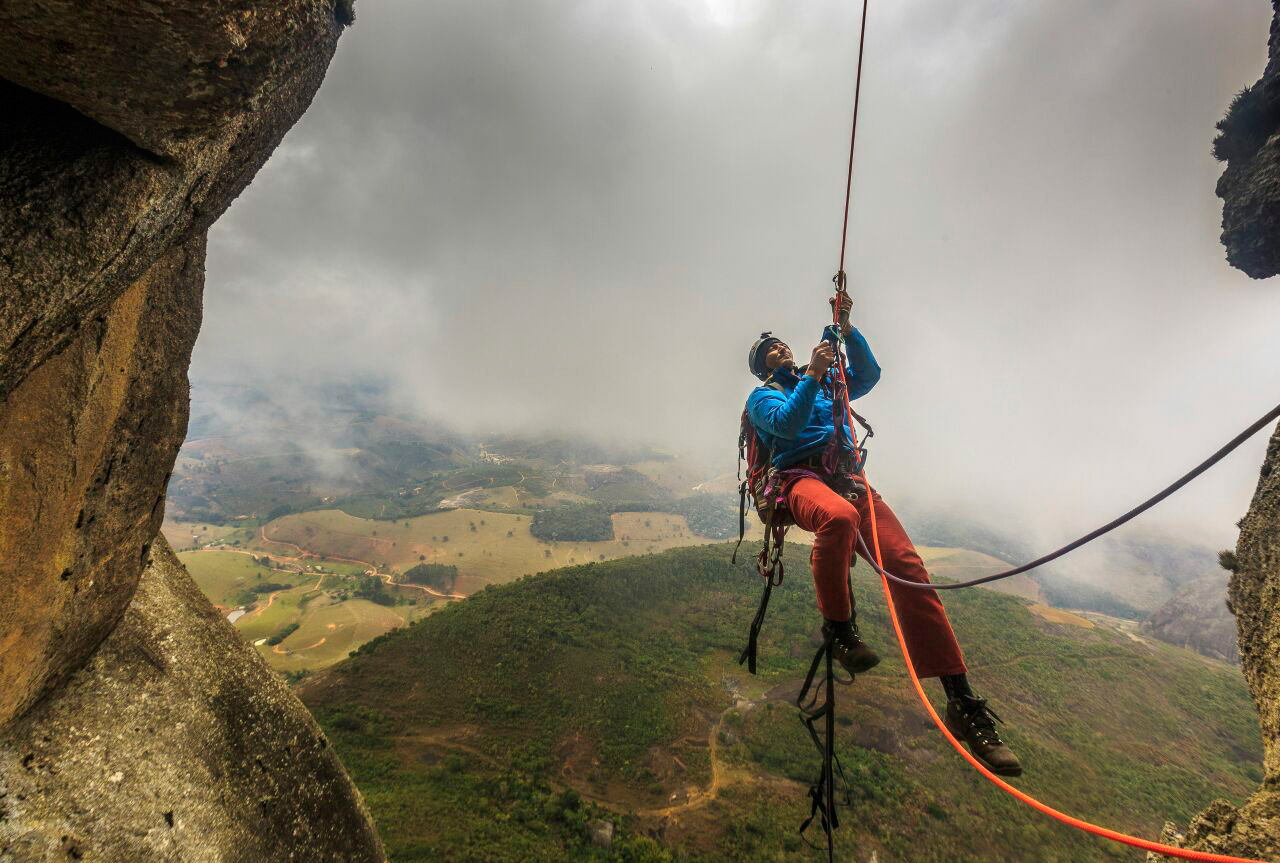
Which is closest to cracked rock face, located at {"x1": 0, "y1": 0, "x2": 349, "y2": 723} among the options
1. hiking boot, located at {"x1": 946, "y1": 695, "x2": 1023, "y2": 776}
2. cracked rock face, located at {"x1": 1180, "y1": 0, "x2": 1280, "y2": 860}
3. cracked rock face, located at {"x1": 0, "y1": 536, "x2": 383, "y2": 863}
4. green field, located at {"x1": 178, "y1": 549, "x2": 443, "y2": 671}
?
cracked rock face, located at {"x1": 0, "y1": 536, "x2": 383, "y2": 863}

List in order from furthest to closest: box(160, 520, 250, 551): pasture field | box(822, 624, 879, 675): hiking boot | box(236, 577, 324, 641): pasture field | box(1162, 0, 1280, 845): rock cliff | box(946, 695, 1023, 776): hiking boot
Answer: box(160, 520, 250, 551): pasture field
box(236, 577, 324, 641): pasture field
box(822, 624, 879, 675): hiking boot
box(946, 695, 1023, 776): hiking boot
box(1162, 0, 1280, 845): rock cliff

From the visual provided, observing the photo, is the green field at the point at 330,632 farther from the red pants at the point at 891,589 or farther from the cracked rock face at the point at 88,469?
the red pants at the point at 891,589

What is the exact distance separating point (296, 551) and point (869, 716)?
594 ft

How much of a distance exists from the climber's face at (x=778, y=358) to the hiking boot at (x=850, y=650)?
352 centimetres

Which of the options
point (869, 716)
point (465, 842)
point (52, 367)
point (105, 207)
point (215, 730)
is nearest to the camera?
point (105, 207)

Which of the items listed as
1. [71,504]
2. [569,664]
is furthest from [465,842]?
[71,504]

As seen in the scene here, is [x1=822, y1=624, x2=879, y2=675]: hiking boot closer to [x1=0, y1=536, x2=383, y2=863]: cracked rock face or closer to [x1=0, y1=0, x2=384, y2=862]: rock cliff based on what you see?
[x1=0, y1=0, x2=384, y2=862]: rock cliff

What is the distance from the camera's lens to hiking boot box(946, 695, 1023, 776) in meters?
4.04

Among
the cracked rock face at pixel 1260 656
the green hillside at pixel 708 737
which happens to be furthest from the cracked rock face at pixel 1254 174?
the green hillside at pixel 708 737

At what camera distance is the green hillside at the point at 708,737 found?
120 ft

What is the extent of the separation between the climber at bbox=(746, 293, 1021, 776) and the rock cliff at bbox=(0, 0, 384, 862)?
5.22m

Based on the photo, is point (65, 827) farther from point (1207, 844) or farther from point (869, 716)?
point (869, 716)

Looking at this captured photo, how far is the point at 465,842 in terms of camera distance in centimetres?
3081

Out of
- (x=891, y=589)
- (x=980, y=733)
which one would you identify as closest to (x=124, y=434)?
(x=891, y=589)
